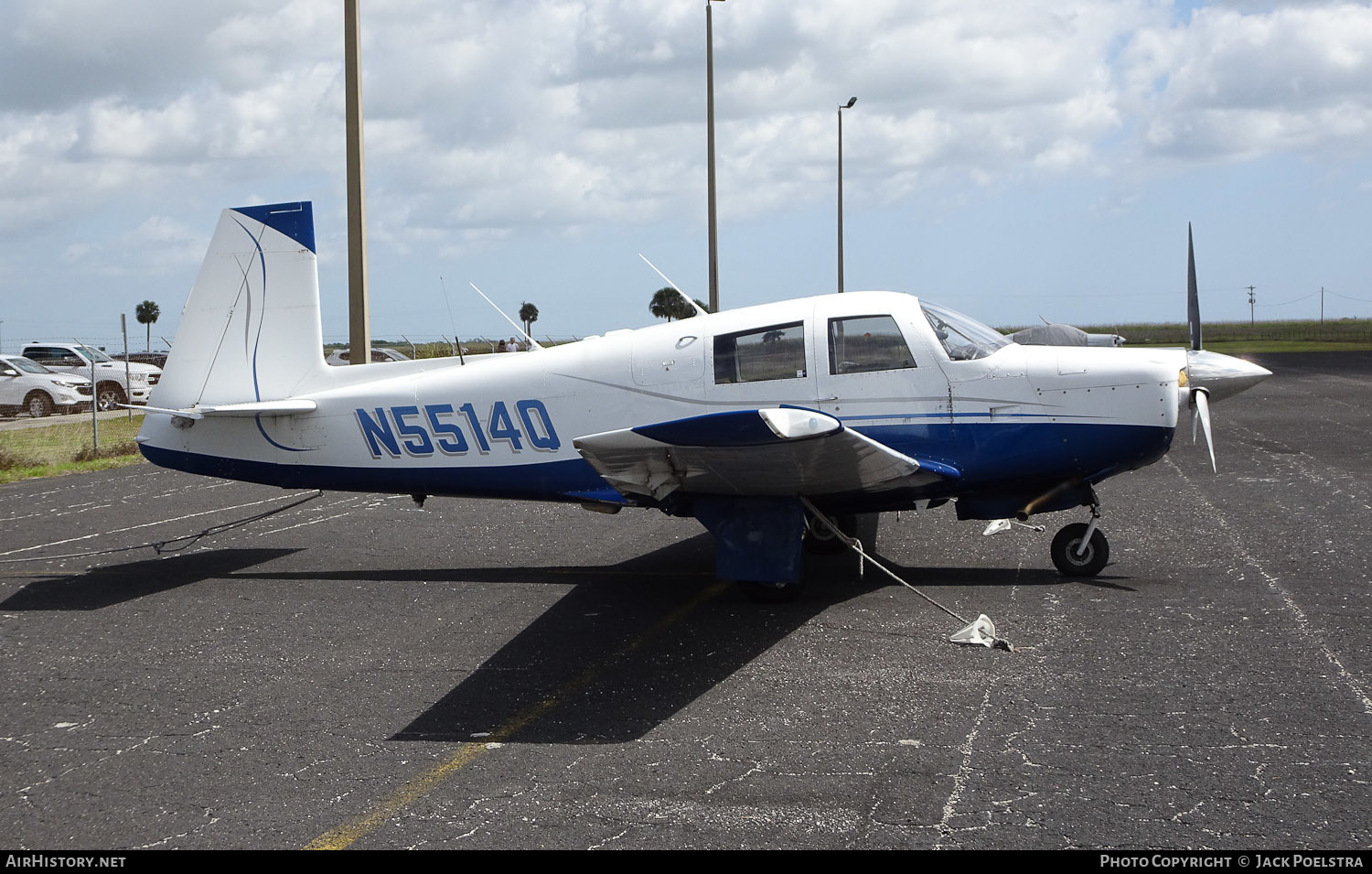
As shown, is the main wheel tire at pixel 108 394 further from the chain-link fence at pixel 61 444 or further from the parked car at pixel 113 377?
the chain-link fence at pixel 61 444

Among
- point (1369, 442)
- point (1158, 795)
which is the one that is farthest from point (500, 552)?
point (1369, 442)

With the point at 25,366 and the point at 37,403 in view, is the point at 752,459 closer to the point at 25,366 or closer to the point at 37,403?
the point at 37,403

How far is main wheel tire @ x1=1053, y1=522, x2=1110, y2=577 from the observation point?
8625 mm

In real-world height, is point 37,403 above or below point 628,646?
above

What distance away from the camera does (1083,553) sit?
8.63 meters

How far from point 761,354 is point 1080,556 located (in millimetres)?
2858

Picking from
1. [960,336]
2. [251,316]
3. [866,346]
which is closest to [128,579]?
[251,316]

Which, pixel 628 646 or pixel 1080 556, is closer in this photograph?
pixel 628 646

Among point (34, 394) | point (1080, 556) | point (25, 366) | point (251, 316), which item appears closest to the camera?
point (1080, 556)

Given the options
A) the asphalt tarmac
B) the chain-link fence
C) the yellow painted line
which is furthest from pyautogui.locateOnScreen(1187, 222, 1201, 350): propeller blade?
the chain-link fence

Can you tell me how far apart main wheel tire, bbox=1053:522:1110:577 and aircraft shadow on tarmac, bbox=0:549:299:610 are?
6.76 m

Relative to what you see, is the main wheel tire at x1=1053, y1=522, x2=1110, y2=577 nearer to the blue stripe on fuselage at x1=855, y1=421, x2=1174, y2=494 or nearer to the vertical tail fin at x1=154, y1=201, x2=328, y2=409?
the blue stripe on fuselage at x1=855, y1=421, x2=1174, y2=494

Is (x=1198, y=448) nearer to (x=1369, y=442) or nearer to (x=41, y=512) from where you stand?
(x=1369, y=442)

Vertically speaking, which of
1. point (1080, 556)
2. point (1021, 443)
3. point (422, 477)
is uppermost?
point (1021, 443)
